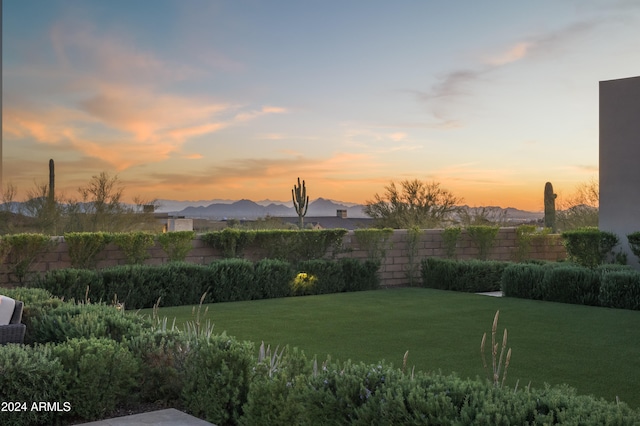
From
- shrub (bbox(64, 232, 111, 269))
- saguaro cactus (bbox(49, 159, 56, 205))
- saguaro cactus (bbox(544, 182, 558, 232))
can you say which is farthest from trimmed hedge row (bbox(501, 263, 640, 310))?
saguaro cactus (bbox(49, 159, 56, 205))

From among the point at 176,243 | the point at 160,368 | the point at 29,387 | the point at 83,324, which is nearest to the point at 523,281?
the point at 176,243

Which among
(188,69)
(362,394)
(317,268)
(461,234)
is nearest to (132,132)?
(188,69)

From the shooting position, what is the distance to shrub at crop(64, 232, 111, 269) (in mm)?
11258

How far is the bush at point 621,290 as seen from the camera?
1055 centimetres

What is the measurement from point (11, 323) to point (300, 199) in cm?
1749

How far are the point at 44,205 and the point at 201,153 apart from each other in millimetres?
4481

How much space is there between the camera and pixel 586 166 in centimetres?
1898

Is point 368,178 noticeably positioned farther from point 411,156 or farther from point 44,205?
point 44,205

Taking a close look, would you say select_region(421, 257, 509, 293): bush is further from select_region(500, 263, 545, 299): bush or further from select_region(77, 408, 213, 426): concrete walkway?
select_region(77, 408, 213, 426): concrete walkway

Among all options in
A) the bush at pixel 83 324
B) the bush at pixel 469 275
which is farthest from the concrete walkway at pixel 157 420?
the bush at pixel 469 275

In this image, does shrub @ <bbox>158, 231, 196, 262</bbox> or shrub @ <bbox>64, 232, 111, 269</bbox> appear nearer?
shrub @ <bbox>64, 232, 111, 269</bbox>

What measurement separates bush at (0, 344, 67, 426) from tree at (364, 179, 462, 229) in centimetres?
2298

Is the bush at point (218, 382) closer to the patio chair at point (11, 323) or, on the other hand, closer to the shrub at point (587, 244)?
the patio chair at point (11, 323)

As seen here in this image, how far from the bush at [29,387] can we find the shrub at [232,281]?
295 inches
